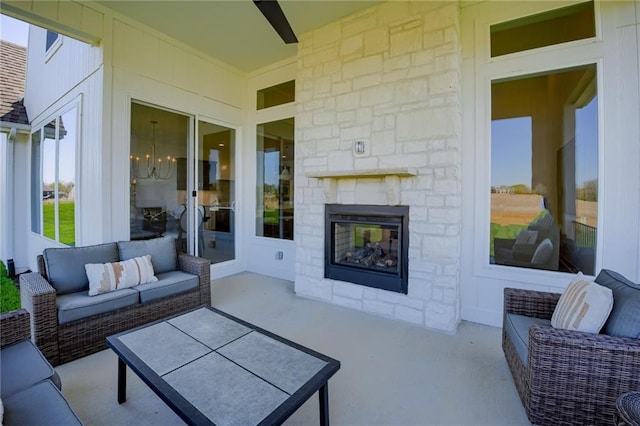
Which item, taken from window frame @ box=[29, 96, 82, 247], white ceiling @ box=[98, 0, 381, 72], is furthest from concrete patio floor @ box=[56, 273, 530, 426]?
white ceiling @ box=[98, 0, 381, 72]

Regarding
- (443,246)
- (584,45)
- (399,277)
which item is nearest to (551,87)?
(584,45)

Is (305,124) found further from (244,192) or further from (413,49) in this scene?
(244,192)

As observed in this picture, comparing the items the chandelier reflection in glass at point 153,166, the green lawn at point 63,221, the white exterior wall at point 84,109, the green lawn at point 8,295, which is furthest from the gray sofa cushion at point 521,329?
the green lawn at point 8,295

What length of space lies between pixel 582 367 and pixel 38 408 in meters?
2.55

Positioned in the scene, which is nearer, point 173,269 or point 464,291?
point 464,291

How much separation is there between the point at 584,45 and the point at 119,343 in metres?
4.38

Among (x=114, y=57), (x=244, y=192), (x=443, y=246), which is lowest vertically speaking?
(x=443, y=246)

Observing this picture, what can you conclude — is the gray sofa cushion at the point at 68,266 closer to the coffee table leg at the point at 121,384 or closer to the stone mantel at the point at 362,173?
the coffee table leg at the point at 121,384

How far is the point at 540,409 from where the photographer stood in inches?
62.4

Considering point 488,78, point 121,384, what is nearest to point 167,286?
point 121,384

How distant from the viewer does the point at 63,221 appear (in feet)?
13.6

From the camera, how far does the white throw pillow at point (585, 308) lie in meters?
1.60

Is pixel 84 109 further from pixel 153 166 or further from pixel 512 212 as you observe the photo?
pixel 512 212

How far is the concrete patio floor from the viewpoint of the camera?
1.71 metres
